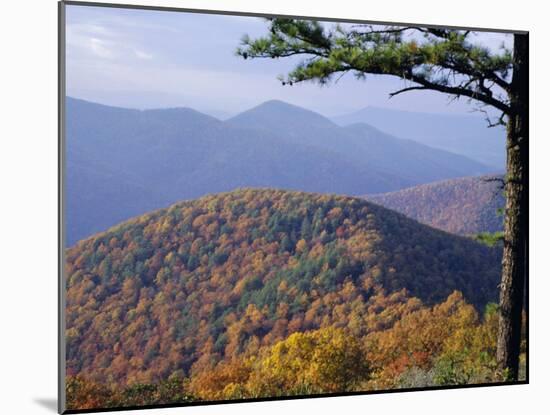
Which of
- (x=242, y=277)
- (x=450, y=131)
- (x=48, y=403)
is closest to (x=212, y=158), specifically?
(x=242, y=277)

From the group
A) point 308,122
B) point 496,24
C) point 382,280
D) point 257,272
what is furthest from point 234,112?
point 496,24

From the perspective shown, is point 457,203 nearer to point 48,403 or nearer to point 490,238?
point 490,238

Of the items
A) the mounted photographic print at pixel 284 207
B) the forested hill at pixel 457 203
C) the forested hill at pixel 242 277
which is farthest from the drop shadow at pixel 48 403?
the forested hill at pixel 457 203

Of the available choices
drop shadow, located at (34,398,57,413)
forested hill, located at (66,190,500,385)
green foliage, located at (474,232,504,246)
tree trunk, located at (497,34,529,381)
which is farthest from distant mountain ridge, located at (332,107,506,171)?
drop shadow, located at (34,398,57,413)

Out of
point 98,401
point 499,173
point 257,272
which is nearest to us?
point 98,401

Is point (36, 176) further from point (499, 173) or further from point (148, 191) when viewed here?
point (499, 173)

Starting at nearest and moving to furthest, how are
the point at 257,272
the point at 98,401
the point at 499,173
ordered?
the point at 98,401 → the point at 257,272 → the point at 499,173

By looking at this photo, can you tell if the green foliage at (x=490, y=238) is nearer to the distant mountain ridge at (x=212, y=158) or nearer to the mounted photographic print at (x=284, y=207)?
the mounted photographic print at (x=284, y=207)

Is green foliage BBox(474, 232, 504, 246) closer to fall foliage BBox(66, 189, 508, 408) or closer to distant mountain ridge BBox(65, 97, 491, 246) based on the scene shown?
fall foliage BBox(66, 189, 508, 408)
